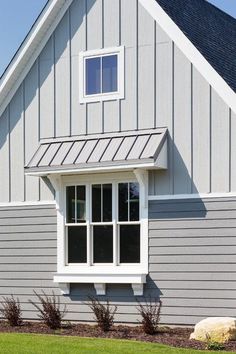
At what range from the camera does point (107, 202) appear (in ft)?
56.8

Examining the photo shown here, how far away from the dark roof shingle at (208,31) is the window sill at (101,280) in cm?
431

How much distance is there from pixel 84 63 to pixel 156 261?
4.65 meters

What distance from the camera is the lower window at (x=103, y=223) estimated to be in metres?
17.0

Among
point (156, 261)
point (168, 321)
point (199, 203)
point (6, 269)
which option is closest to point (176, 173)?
point (199, 203)

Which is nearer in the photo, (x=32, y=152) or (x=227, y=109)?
(x=227, y=109)

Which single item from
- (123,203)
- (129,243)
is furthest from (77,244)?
(123,203)

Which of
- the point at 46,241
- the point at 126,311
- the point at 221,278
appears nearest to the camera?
the point at 221,278

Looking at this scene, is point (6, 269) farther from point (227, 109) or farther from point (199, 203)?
point (227, 109)

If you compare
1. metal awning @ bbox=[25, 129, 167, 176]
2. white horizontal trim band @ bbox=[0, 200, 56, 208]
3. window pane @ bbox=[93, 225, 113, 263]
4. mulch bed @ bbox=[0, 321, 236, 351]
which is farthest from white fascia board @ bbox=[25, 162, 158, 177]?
mulch bed @ bbox=[0, 321, 236, 351]

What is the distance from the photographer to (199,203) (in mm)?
16250

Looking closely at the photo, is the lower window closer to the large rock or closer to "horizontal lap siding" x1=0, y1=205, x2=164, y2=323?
"horizontal lap siding" x1=0, y1=205, x2=164, y2=323

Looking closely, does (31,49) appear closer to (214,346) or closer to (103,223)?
(103,223)

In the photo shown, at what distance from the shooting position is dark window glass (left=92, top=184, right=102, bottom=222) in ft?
57.1

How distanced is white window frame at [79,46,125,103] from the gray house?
0.02 m
